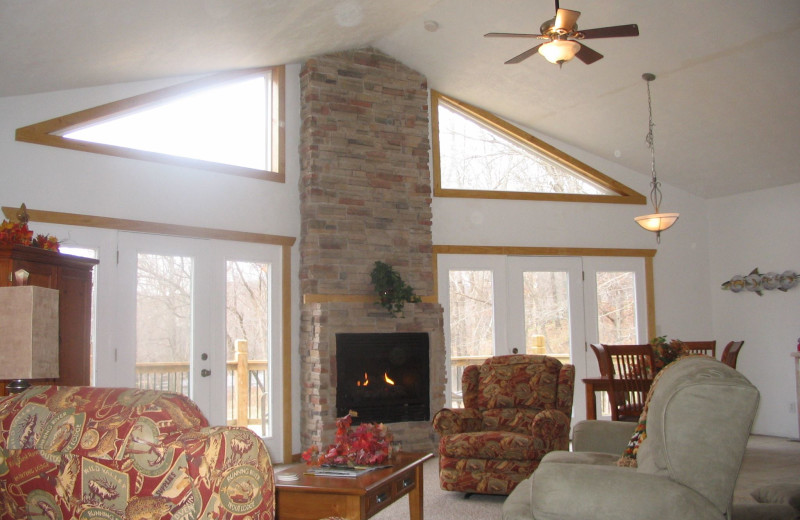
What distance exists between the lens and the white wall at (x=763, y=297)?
25.4ft

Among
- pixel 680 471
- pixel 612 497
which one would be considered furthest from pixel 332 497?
pixel 680 471

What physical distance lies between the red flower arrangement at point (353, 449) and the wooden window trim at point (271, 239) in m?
2.98

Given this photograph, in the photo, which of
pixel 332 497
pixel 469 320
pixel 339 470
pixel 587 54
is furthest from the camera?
pixel 469 320

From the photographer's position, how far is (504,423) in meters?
5.30

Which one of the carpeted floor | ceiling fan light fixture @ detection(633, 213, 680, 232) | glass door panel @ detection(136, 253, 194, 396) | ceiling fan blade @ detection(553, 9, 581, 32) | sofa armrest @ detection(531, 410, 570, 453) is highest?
ceiling fan blade @ detection(553, 9, 581, 32)

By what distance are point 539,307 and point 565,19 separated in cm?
424

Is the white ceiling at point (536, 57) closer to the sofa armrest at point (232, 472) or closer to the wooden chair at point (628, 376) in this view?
the wooden chair at point (628, 376)

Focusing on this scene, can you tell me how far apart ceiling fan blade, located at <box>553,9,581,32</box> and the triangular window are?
346 cm

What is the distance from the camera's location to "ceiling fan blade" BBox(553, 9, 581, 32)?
4281 millimetres

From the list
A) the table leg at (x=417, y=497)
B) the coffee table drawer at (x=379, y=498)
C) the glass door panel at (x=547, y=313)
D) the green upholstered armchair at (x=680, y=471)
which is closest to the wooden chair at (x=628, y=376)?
the table leg at (x=417, y=497)

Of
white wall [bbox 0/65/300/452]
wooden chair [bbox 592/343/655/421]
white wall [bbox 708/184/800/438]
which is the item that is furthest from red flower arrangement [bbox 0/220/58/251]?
white wall [bbox 708/184/800/438]

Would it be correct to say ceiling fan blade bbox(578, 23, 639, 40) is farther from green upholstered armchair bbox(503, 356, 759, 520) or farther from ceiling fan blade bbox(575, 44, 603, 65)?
green upholstered armchair bbox(503, 356, 759, 520)

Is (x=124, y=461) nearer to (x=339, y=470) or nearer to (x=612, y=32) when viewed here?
(x=339, y=470)

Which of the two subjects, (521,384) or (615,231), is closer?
(521,384)
